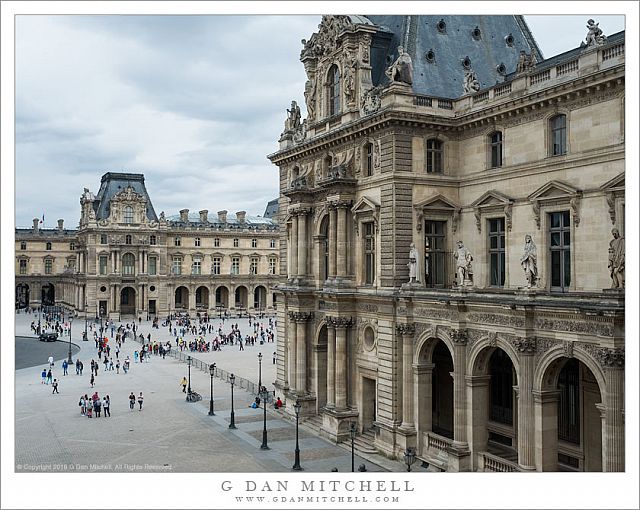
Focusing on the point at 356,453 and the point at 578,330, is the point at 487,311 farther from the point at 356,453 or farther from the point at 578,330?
the point at 356,453

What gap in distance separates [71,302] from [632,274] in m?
103

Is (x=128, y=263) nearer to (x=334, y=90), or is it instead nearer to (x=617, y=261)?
(x=334, y=90)

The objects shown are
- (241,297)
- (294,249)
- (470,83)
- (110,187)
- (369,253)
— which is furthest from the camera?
(241,297)

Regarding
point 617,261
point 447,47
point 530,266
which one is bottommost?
point 530,266

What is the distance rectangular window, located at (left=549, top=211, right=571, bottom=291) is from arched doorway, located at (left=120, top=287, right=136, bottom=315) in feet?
289

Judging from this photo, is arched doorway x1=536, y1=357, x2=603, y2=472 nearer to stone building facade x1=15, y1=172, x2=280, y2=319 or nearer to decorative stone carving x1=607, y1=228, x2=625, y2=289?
decorative stone carving x1=607, y1=228, x2=625, y2=289

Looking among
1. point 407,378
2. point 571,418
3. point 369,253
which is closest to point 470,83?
point 369,253

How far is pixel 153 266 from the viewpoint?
366 feet

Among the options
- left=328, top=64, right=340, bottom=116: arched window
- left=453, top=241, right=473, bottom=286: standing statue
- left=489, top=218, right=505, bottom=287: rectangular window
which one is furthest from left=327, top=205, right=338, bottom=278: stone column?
left=453, top=241, right=473, bottom=286: standing statue

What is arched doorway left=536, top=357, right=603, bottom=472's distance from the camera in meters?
27.3

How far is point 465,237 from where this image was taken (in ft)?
118

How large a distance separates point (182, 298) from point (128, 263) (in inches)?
496

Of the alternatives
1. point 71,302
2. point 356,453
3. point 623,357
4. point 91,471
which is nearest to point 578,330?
point 623,357

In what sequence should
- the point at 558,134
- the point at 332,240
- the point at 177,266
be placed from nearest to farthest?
the point at 558,134
the point at 332,240
the point at 177,266
